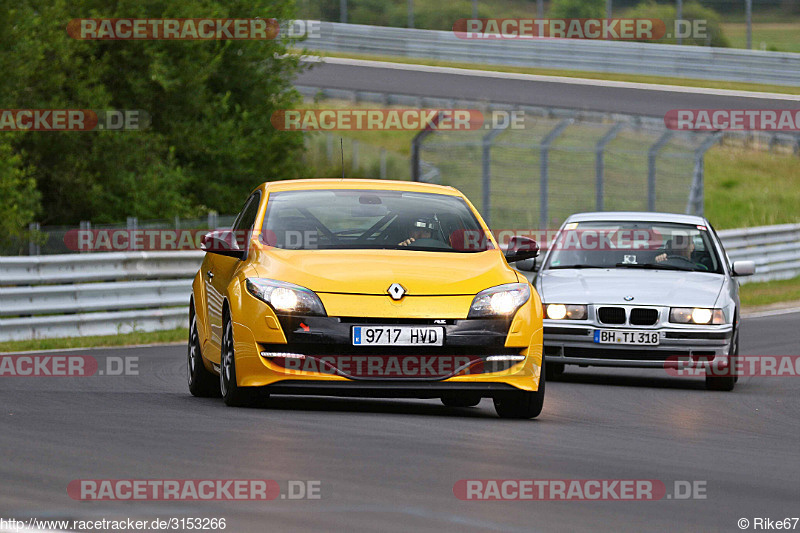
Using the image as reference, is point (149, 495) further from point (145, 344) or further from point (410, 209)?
point (145, 344)

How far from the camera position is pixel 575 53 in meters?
48.1

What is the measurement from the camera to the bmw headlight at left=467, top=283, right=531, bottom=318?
9289 mm

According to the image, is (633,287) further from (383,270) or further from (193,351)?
(383,270)

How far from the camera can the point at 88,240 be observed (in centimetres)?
2125

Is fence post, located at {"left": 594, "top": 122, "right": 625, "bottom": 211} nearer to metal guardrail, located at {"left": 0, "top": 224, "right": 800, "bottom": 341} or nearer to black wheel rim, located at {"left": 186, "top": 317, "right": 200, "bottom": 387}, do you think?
metal guardrail, located at {"left": 0, "top": 224, "right": 800, "bottom": 341}

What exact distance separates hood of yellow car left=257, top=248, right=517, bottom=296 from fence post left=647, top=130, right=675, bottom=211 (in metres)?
16.4

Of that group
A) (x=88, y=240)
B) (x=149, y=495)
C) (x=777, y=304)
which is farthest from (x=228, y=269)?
(x=777, y=304)

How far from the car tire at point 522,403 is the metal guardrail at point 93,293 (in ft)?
28.1

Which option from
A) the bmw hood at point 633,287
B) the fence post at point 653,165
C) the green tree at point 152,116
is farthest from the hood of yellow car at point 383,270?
the green tree at point 152,116

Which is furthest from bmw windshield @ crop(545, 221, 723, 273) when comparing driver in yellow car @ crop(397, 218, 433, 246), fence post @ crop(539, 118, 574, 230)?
fence post @ crop(539, 118, 574, 230)

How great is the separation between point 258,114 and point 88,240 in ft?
36.3

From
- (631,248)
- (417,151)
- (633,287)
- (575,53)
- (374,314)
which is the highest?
(575,53)

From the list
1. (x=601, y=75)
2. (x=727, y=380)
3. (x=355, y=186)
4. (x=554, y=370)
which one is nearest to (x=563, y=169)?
(x=554, y=370)

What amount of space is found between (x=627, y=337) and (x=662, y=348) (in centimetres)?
30
